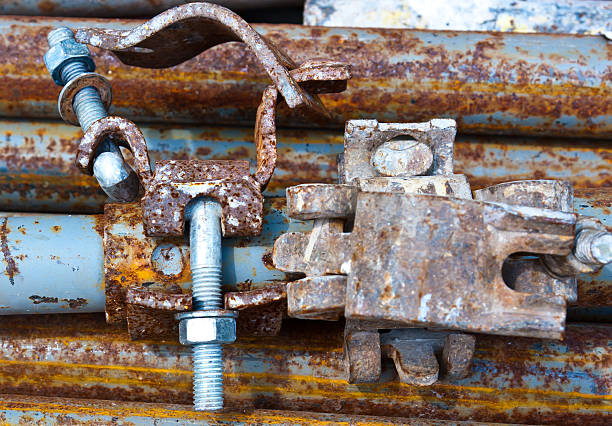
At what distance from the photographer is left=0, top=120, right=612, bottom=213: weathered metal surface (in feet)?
5.76

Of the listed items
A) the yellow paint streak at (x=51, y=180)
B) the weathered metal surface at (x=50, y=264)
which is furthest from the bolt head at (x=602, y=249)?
the yellow paint streak at (x=51, y=180)

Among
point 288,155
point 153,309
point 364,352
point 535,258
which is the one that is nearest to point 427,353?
point 364,352

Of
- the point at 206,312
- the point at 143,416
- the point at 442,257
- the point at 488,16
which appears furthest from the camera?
the point at 488,16

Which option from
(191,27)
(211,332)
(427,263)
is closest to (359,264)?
(427,263)

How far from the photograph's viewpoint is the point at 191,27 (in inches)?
52.8

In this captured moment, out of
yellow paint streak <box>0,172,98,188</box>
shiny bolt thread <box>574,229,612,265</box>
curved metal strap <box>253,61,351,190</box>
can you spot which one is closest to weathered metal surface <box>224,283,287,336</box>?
curved metal strap <box>253,61,351,190</box>

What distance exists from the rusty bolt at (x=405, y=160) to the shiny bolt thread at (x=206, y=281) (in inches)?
15.5

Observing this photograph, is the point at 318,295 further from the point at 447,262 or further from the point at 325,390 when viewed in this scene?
the point at 325,390

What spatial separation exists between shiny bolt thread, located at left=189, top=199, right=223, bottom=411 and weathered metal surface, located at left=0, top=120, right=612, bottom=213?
20.4 inches

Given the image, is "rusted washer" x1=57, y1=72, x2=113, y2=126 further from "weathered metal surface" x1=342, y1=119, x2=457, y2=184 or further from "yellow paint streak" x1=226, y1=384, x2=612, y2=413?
"yellow paint streak" x1=226, y1=384, x2=612, y2=413

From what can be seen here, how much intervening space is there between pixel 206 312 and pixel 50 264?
16.1 inches

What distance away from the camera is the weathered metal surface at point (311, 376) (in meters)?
1.49

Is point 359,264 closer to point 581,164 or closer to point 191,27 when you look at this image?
point 191,27

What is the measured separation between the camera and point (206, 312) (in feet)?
3.95
